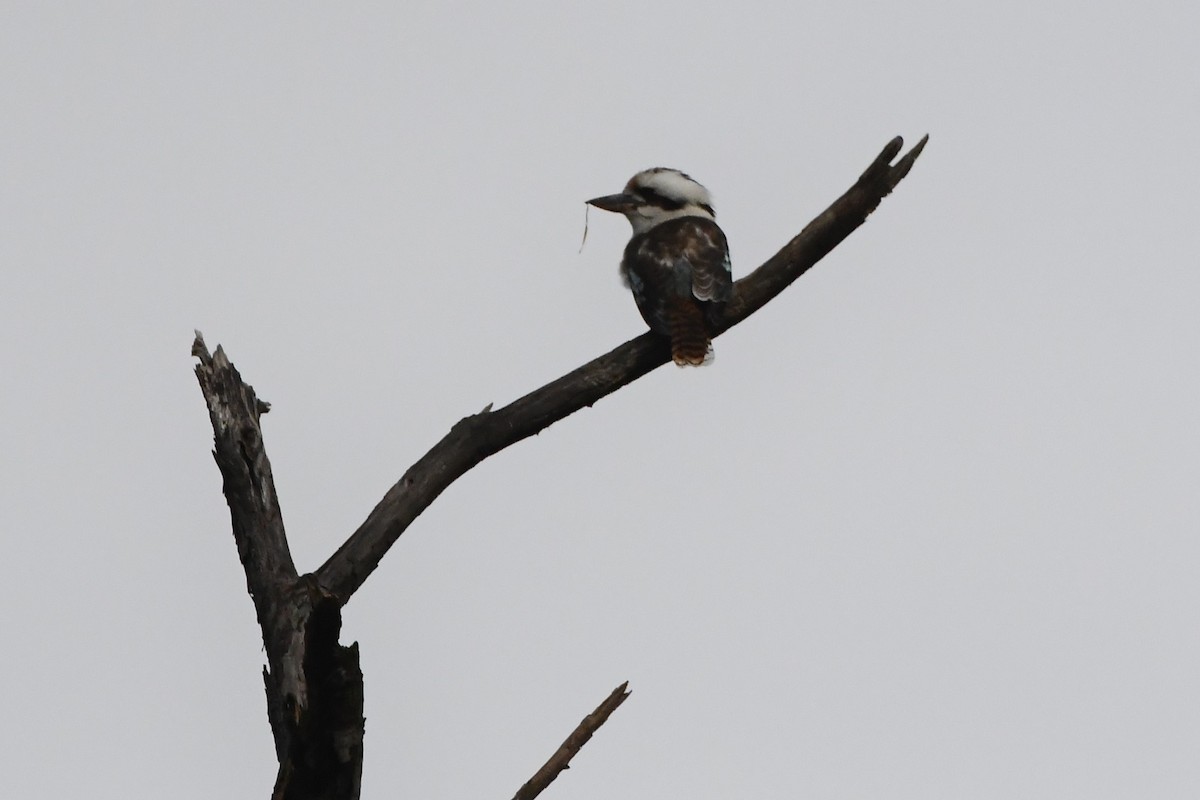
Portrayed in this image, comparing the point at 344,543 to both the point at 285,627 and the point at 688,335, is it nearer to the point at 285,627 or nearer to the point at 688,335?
the point at 285,627

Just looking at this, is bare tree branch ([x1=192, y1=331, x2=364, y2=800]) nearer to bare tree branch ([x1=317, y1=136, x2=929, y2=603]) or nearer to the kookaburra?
bare tree branch ([x1=317, y1=136, x2=929, y2=603])

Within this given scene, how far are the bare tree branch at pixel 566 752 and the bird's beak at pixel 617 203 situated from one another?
3.48m

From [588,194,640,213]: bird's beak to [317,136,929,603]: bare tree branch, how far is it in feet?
5.29

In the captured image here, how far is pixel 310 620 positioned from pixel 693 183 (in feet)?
13.1

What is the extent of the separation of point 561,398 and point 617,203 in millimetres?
2556

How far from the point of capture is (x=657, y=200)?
819cm

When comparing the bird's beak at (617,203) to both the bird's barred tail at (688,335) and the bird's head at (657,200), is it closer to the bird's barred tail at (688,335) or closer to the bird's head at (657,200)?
the bird's head at (657,200)

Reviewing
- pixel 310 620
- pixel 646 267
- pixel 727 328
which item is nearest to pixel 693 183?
pixel 646 267

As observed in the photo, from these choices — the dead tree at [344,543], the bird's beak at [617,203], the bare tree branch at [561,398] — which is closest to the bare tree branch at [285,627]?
the dead tree at [344,543]

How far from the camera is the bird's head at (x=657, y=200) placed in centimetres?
813

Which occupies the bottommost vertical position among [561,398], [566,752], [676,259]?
[566,752]

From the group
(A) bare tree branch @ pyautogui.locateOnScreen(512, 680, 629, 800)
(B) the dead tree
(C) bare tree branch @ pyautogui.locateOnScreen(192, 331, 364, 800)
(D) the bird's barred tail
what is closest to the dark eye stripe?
(D) the bird's barred tail

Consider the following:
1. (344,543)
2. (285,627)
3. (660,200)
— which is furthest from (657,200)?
(285,627)

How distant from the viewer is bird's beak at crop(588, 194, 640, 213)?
8.18m
